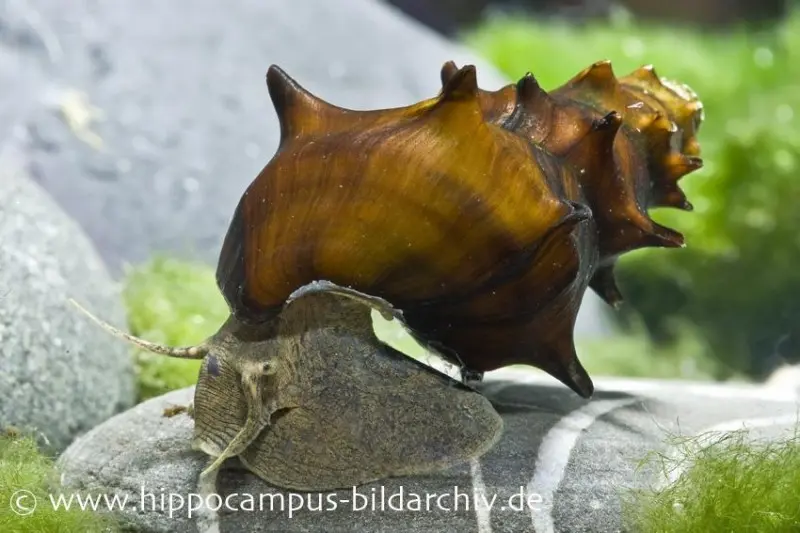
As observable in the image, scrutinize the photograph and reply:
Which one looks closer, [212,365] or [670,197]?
[212,365]

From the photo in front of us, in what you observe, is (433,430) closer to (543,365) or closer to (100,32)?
(543,365)

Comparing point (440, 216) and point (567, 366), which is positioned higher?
point (440, 216)

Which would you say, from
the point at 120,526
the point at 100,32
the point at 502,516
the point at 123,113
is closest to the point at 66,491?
the point at 120,526

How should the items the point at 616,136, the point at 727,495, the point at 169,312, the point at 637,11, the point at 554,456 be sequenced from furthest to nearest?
→ the point at 637,11 → the point at 169,312 → the point at 616,136 → the point at 554,456 → the point at 727,495

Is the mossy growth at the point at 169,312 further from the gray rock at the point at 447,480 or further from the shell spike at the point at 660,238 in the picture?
the shell spike at the point at 660,238

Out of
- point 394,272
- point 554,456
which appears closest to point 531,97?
point 394,272

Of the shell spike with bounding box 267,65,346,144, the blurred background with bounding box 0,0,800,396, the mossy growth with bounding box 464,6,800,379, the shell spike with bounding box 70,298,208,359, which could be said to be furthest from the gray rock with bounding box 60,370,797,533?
the mossy growth with bounding box 464,6,800,379

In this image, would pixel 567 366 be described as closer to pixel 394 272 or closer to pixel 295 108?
pixel 394 272

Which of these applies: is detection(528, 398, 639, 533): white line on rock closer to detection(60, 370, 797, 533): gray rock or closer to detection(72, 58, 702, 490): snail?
detection(60, 370, 797, 533): gray rock
